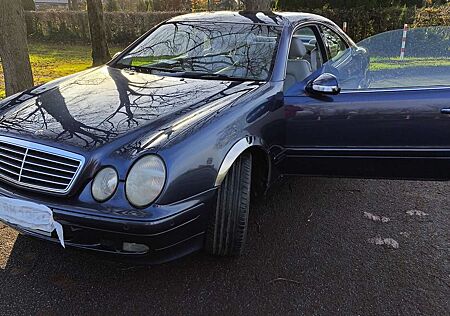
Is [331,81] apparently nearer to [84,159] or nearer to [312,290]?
[312,290]

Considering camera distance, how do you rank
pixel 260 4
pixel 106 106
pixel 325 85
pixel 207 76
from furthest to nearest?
pixel 260 4, pixel 207 76, pixel 325 85, pixel 106 106

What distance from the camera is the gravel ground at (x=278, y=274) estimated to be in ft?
7.31

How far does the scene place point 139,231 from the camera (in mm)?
1964

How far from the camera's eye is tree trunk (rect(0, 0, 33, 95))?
4980mm

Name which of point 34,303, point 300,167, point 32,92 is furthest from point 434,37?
point 34,303

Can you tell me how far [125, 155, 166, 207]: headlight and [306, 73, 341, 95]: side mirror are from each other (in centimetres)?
128

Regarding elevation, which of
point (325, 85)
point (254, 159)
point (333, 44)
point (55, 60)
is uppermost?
point (333, 44)

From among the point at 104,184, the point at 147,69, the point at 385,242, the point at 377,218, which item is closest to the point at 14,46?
the point at 147,69

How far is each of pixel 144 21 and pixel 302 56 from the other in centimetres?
1411

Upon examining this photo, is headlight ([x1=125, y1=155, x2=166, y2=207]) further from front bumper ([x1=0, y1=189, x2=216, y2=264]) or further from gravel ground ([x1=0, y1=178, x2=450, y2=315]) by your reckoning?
gravel ground ([x1=0, y1=178, x2=450, y2=315])

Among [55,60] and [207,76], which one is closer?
[207,76]

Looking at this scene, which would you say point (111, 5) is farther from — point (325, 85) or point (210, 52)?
point (325, 85)

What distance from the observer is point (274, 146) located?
285cm

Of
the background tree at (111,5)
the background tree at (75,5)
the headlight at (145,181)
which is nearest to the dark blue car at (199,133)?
the headlight at (145,181)
